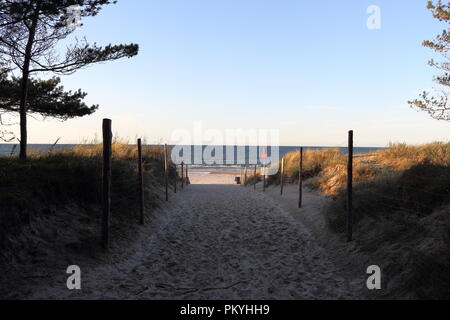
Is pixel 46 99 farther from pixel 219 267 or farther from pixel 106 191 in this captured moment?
pixel 219 267

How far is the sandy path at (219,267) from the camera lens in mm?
4973

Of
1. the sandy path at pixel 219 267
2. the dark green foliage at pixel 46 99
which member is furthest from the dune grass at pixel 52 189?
the dark green foliage at pixel 46 99

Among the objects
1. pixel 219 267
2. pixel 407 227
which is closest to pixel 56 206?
pixel 219 267

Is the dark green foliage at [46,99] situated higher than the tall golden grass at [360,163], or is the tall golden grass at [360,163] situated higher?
the dark green foliage at [46,99]

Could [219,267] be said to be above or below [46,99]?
below

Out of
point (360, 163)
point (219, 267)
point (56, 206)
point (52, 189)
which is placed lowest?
point (219, 267)

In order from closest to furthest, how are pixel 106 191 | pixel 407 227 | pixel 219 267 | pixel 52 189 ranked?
pixel 219 267
pixel 407 227
pixel 106 191
pixel 52 189

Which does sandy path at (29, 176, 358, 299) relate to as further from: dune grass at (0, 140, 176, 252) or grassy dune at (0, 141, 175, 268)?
dune grass at (0, 140, 176, 252)

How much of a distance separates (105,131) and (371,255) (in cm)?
580

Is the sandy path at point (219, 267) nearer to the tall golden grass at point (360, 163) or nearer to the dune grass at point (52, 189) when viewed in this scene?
the dune grass at point (52, 189)

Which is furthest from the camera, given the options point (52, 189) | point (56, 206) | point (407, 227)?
point (52, 189)

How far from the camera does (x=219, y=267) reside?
617 centimetres

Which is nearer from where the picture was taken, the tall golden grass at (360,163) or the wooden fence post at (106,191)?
the wooden fence post at (106,191)
